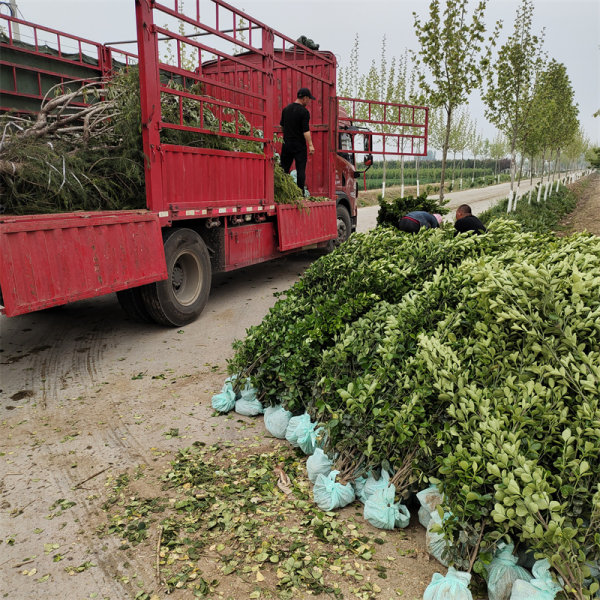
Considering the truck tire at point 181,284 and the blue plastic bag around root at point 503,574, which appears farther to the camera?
the truck tire at point 181,284

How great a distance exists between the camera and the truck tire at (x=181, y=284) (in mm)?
6180

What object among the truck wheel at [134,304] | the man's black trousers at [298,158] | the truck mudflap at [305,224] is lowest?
the truck wheel at [134,304]

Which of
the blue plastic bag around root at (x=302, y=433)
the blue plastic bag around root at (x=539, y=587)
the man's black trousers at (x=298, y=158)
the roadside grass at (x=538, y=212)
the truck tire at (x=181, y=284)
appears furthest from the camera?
the roadside grass at (x=538, y=212)

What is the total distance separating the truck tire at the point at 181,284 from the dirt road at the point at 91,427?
0.72 feet

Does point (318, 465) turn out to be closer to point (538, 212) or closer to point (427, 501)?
point (427, 501)

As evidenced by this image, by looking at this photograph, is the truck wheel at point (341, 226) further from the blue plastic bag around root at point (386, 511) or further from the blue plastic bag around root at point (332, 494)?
the blue plastic bag around root at point (386, 511)

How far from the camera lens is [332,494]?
316cm

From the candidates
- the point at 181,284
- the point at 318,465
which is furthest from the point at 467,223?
the point at 318,465

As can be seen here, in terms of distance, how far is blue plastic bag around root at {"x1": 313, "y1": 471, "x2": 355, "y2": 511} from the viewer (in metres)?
3.16

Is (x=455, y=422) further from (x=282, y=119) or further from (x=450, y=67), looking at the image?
(x=450, y=67)

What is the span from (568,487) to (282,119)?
773cm

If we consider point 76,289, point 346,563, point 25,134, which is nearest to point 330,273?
point 76,289

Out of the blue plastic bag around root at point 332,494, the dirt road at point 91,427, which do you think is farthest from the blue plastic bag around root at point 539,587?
the blue plastic bag around root at point 332,494

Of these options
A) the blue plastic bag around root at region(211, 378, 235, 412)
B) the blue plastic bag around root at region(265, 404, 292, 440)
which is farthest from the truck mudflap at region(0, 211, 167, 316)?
the blue plastic bag around root at region(265, 404, 292, 440)
